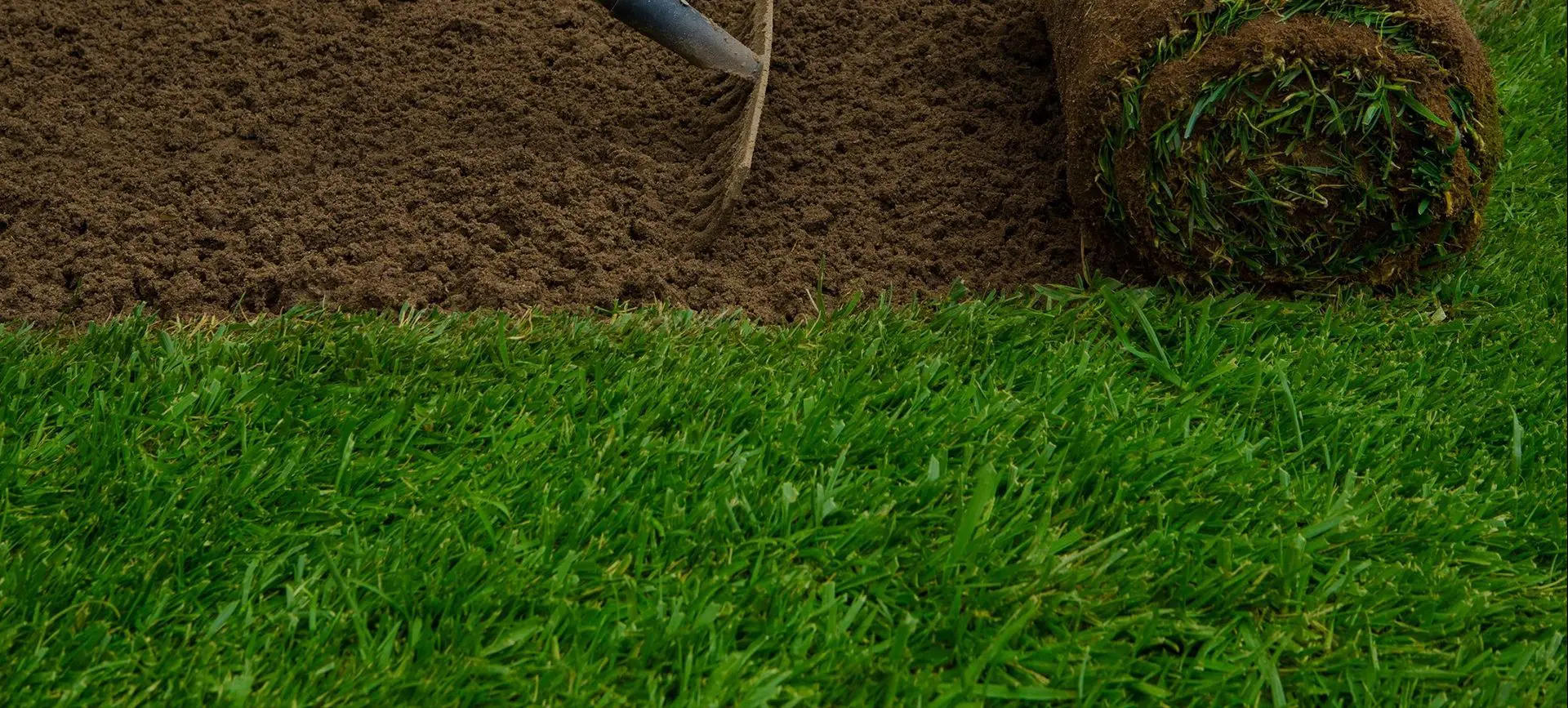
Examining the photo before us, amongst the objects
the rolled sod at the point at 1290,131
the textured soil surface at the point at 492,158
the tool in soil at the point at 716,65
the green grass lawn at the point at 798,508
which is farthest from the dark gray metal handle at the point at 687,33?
the rolled sod at the point at 1290,131

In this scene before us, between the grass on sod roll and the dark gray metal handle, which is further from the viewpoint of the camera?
the dark gray metal handle

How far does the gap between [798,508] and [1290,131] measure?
150cm

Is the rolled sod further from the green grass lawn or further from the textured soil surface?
the textured soil surface

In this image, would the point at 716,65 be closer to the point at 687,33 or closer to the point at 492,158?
the point at 687,33

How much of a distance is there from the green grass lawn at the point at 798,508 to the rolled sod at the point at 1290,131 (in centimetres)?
18

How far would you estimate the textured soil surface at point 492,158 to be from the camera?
2924mm

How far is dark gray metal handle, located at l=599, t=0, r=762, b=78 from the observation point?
10.4 ft

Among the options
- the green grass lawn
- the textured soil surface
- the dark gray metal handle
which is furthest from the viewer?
the dark gray metal handle

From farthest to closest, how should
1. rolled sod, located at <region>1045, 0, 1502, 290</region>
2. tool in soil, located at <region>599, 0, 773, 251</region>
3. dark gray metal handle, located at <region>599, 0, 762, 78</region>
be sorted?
dark gray metal handle, located at <region>599, 0, 762, 78</region> < tool in soil, located at <region>599, 0, 773, 251</region> < rolled sod, located at <region>1045, 0, 1502, 290</region>

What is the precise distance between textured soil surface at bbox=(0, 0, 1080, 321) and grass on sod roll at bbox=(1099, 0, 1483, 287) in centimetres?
41

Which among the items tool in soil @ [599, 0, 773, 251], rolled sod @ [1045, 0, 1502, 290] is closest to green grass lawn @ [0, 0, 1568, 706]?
rolled sod @ [1045, 0, 1502, 290]

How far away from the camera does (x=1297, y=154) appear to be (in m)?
2.79

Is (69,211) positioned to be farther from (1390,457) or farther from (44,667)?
(1390,457)

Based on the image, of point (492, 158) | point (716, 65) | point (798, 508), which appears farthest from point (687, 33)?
point (798, 508)
